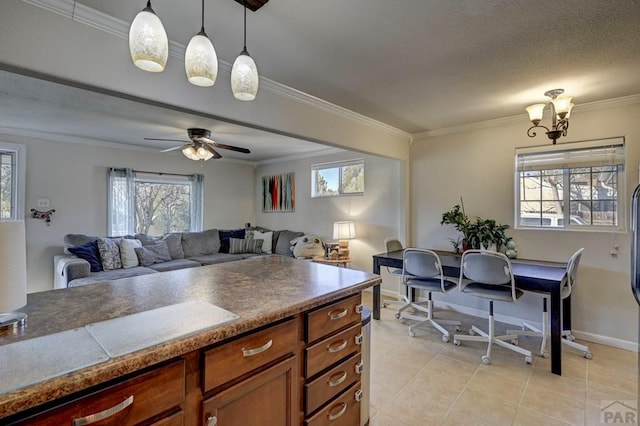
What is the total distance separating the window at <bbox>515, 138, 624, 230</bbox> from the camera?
302 centimetres

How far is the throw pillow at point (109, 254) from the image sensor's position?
4.15m

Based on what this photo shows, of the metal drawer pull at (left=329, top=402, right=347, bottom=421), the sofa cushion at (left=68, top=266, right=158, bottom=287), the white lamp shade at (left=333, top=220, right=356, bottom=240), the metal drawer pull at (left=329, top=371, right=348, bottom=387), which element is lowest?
the metal drawer pull at (left=329, top=402, right=347, bottom=421)

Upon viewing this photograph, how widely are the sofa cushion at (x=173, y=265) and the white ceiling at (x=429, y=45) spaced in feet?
7.71

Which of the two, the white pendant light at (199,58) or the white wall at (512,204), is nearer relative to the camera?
the white pendant light at (199,58)

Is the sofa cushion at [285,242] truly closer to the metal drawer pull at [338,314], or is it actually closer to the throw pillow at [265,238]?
the throw pillow at [265,238]

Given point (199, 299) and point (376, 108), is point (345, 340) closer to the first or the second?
point (199, 299)

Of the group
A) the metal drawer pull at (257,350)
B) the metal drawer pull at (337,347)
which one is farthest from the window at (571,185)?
the metal drawer pull at (257,350)

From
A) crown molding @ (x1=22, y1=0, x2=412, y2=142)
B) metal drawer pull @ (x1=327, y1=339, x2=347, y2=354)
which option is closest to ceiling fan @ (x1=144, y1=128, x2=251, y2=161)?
crown molding @ (x1=22, y1=0, x2=412, y2=142)

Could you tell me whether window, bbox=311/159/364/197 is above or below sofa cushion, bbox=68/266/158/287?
above

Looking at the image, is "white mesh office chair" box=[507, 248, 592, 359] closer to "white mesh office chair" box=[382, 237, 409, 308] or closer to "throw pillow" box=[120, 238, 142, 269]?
"white mesh office chair" box=[382, 237, 409, 308]

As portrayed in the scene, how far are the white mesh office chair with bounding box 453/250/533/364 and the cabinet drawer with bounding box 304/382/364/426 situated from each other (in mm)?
1585

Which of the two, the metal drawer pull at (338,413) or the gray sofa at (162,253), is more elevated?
the gray sofa at (162,253)

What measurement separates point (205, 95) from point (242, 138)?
8.49 feet

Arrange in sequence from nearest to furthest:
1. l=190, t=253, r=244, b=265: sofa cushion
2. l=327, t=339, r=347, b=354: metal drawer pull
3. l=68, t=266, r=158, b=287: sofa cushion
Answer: l=327, t=339, r=347, b=354: metal drawer pull < l=68, t=266, r=158, b=287: sofa cushion < l=190, t=253, r=244, b=265: sofa cushion
